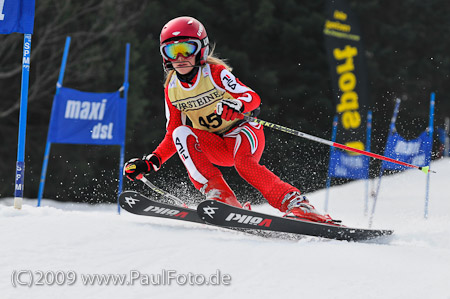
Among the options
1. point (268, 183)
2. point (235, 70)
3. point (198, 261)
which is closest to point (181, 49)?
point (268, 183)

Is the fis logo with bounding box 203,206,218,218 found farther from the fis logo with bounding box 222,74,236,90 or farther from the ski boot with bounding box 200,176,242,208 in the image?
the fis logo with bounding box 222,74,236,90

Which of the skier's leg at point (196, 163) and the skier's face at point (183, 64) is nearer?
the skier's face at point (183, 64)

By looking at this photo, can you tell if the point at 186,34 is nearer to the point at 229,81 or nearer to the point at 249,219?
the point at 229,81

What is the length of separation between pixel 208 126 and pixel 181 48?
0.56m

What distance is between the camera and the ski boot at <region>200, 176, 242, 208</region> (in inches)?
143

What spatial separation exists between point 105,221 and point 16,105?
924cm

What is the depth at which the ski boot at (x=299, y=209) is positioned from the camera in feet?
11.2

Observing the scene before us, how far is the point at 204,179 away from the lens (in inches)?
147

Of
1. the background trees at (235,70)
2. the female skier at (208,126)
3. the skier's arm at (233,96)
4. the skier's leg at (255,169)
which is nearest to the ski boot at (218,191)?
the female skier at (208,126)

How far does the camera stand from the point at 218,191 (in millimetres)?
3645

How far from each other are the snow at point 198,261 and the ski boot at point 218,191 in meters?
0.28

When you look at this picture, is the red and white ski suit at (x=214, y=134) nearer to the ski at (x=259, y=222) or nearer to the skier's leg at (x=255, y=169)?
the skier's leg at (x=255, y=169)

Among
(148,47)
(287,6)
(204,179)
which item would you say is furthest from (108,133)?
(287,6)

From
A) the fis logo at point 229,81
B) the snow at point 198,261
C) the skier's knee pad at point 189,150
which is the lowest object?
the snow at point 198,261
